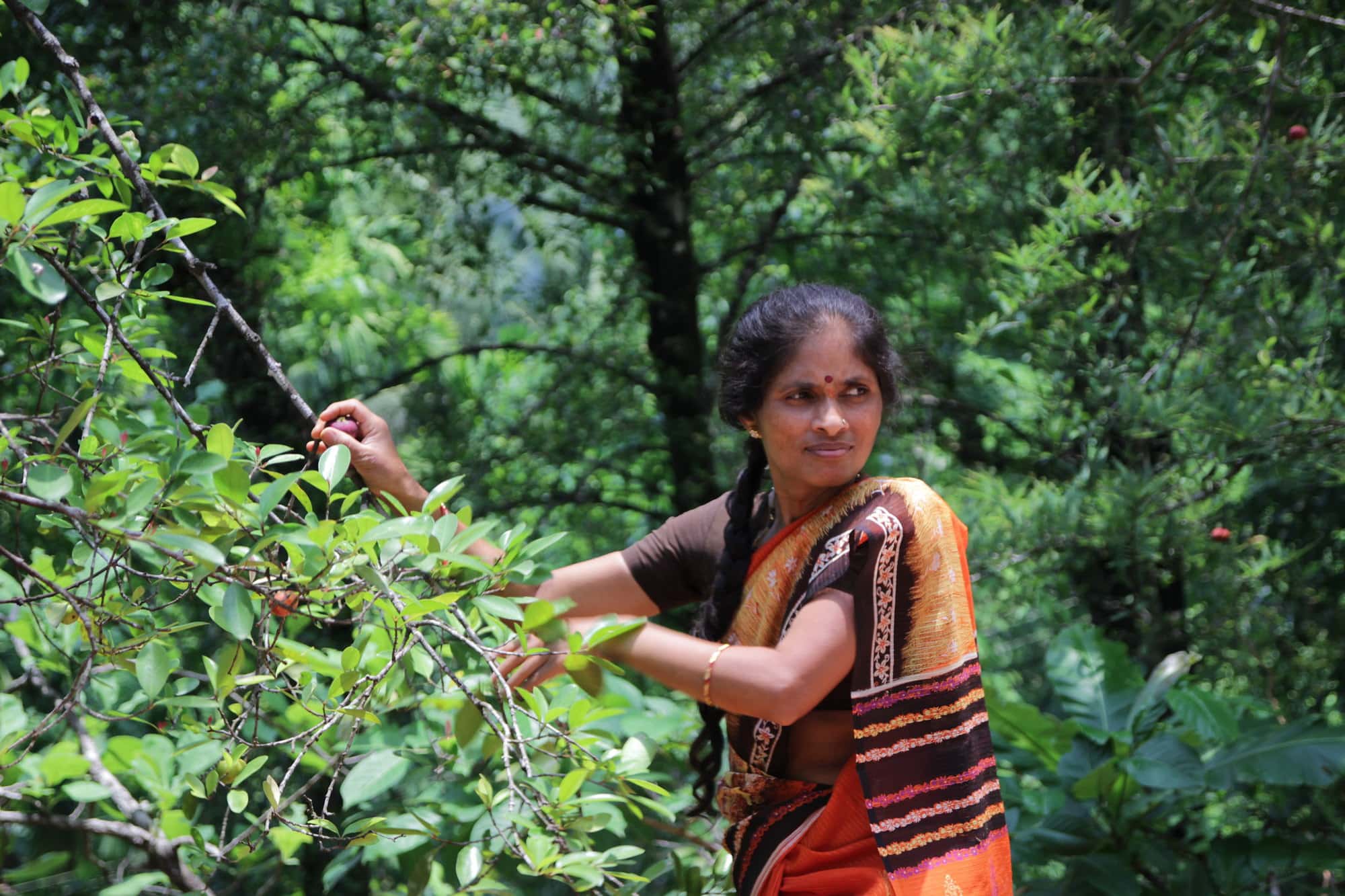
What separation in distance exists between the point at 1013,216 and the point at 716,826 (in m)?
2.02

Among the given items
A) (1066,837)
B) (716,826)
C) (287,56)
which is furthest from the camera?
(287,56)

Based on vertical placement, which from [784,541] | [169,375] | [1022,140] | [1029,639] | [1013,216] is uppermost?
[1022,140]

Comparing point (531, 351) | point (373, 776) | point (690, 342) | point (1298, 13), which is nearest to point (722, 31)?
point (690, 342)

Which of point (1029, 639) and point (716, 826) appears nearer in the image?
point (716, 826)

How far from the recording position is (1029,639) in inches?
258

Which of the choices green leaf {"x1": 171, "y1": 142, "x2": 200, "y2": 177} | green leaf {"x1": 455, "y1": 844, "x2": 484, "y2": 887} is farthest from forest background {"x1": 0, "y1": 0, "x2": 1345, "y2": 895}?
green leaf {"x1": 455, "y1": 844, "x2": 484, "y2": 887}

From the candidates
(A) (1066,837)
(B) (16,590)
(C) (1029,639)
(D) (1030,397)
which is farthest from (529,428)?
(C) (1029,639)

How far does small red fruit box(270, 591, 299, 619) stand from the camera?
142 centimetres

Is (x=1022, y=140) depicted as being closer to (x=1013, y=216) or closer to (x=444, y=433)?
(x=1013, y=216)

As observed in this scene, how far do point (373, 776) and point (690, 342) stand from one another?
2.06m

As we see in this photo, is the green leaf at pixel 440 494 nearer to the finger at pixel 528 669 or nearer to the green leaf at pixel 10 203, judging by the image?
→ the finger at pixel 528 669

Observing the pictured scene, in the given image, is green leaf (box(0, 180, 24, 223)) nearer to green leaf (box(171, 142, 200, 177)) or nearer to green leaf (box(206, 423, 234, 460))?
green leaf (box(206, 423, 234, 460))

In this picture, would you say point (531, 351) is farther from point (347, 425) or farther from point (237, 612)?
point (237, 612)

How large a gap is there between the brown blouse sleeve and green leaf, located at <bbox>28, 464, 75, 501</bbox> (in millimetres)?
1002
